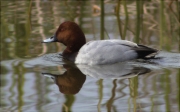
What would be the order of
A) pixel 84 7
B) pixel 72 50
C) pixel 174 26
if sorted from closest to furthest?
pixel 72 50 → pixel 174 26 → pixel 84 7

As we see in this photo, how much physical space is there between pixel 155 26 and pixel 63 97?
4366 millimetres

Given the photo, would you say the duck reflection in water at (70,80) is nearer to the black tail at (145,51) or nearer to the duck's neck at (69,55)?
the duck's neck at (69,55)

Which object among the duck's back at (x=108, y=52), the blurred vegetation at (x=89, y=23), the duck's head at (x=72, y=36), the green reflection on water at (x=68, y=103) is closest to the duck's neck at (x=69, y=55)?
the duck's head at (x=72, y=36)

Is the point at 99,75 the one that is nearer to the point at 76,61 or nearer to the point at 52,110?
the point at 76,61

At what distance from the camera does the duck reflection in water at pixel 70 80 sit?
5660mm

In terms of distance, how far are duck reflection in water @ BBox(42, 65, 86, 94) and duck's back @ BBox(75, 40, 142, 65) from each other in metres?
0.28

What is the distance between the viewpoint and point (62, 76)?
6324 mm

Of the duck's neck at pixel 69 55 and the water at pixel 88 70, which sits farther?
the duck's neck at pixel 69 55

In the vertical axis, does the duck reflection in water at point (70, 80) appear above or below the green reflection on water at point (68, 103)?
below

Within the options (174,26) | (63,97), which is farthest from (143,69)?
(174,26)

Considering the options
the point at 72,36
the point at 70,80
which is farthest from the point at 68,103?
the point at 72,36

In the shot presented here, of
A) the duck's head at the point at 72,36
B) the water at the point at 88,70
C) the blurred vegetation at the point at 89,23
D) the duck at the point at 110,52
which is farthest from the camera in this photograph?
the blurred vegetation at the point at 89,23

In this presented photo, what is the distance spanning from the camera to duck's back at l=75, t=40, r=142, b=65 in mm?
6984

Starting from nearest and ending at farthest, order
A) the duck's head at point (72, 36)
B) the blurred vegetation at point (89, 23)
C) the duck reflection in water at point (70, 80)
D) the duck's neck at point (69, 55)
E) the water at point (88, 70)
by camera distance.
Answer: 1. the water at point (88, 70)
2. the duck reflection in water at point (70, 80)
3. the duck's neck at point (69, 55)
4. the duck's head at point (72, 36)
5. the blurred vegetation at point (89, 23)
